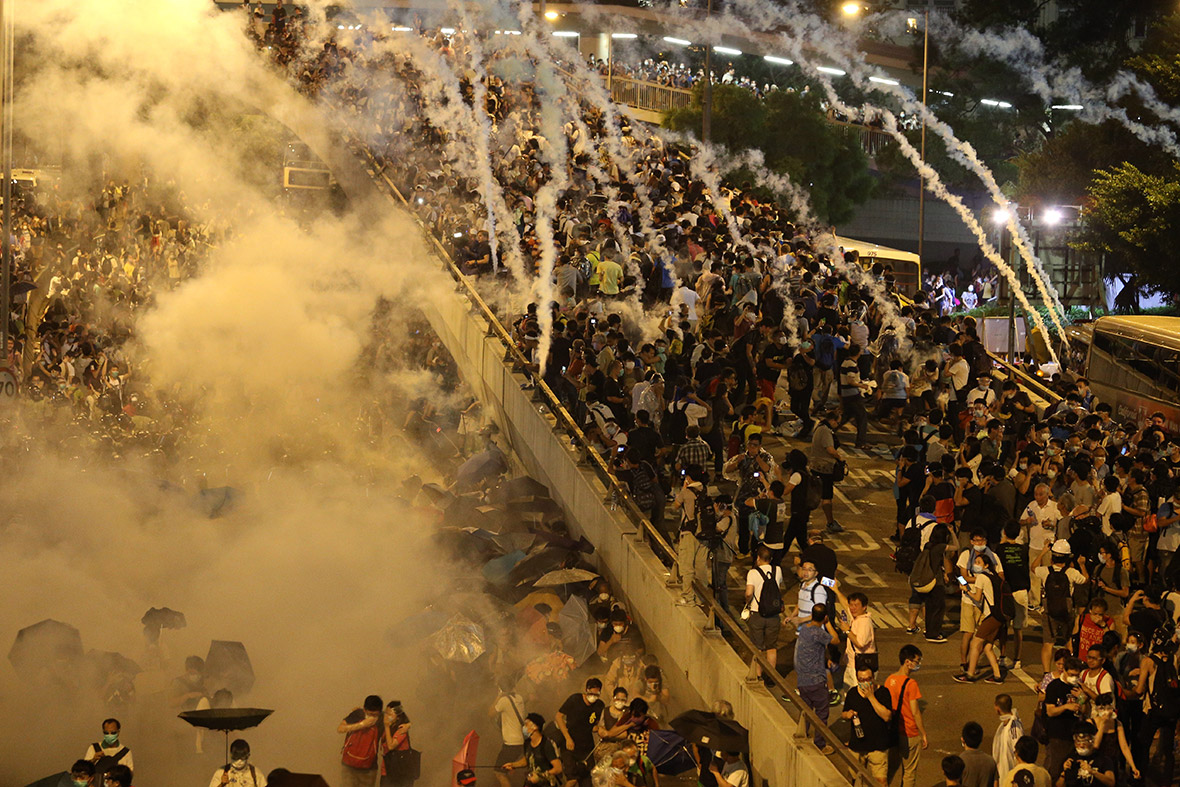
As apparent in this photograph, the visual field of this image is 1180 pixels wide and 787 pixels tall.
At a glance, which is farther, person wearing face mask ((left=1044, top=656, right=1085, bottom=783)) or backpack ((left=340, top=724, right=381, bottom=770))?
backpack ((left=340, top=724, right=381, bottom=770))

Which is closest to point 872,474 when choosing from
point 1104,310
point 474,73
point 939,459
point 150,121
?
point 939,459

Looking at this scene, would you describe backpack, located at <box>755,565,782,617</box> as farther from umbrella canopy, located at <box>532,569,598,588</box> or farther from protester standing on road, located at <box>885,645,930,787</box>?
umbrella canopy, located at <box>532,569,598,588</box>

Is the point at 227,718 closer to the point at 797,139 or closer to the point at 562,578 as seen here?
the point at 562,578

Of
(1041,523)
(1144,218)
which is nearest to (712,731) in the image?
(1041,523)

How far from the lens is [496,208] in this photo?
19609 millimetres

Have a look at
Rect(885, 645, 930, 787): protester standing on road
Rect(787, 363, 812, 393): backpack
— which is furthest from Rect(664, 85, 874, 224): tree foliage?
Rect(885, 645, 930, 787): protester standing on road

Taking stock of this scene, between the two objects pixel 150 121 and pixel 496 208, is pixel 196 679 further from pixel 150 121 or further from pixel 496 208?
pixel 150 121

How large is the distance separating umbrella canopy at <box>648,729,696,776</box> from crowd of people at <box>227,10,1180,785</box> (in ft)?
2.69

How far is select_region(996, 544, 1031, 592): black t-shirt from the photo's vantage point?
10.3 metres

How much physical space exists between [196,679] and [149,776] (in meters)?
0.69

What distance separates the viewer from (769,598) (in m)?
9.84

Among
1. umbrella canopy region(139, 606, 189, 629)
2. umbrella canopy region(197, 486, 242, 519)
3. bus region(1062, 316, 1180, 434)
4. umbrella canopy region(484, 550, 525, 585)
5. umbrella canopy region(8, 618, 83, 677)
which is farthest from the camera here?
bus region(1062, 316, 1180, 434)

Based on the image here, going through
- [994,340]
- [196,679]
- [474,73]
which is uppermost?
[474,73]

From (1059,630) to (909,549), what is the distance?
4.35 feet
